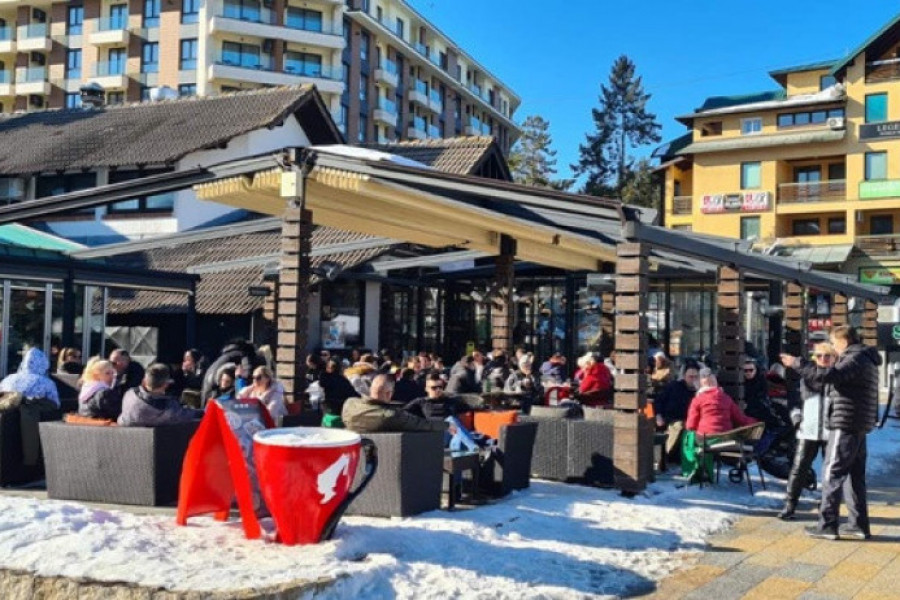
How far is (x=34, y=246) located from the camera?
545 inches

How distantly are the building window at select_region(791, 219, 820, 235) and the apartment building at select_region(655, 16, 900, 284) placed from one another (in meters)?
0.05

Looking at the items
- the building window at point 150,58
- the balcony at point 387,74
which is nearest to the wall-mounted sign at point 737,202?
the balcony at point 387,74

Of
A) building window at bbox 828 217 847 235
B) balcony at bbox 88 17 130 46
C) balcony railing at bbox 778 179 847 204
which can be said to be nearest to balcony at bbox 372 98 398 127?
balcony at bbox 88 17 130 46

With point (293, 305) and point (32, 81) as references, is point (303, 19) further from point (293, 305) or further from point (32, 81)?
point (293, 305)

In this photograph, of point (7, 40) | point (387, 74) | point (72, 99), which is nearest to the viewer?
point (72, 99)

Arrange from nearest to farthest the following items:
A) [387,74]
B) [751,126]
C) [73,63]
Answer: [751,126] < [73,63] < [387,74]

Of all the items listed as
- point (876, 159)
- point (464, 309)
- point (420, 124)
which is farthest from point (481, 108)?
point (464, 309)

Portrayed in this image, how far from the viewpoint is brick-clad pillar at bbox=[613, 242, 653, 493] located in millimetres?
7367

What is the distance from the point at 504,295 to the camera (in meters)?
13.9

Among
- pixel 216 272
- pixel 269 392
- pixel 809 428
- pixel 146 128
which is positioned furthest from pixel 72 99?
pixel 809 428

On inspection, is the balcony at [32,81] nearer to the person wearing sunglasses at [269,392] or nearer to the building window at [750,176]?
the building window at [750,176]

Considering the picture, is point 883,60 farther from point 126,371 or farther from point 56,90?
point 56,90

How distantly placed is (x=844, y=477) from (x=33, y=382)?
21.2ft

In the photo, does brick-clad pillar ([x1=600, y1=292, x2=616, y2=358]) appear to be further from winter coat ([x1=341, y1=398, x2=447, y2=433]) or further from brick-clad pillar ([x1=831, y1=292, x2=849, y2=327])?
winter coat ([x1=341, y1=398, x2=447, y2=433])
